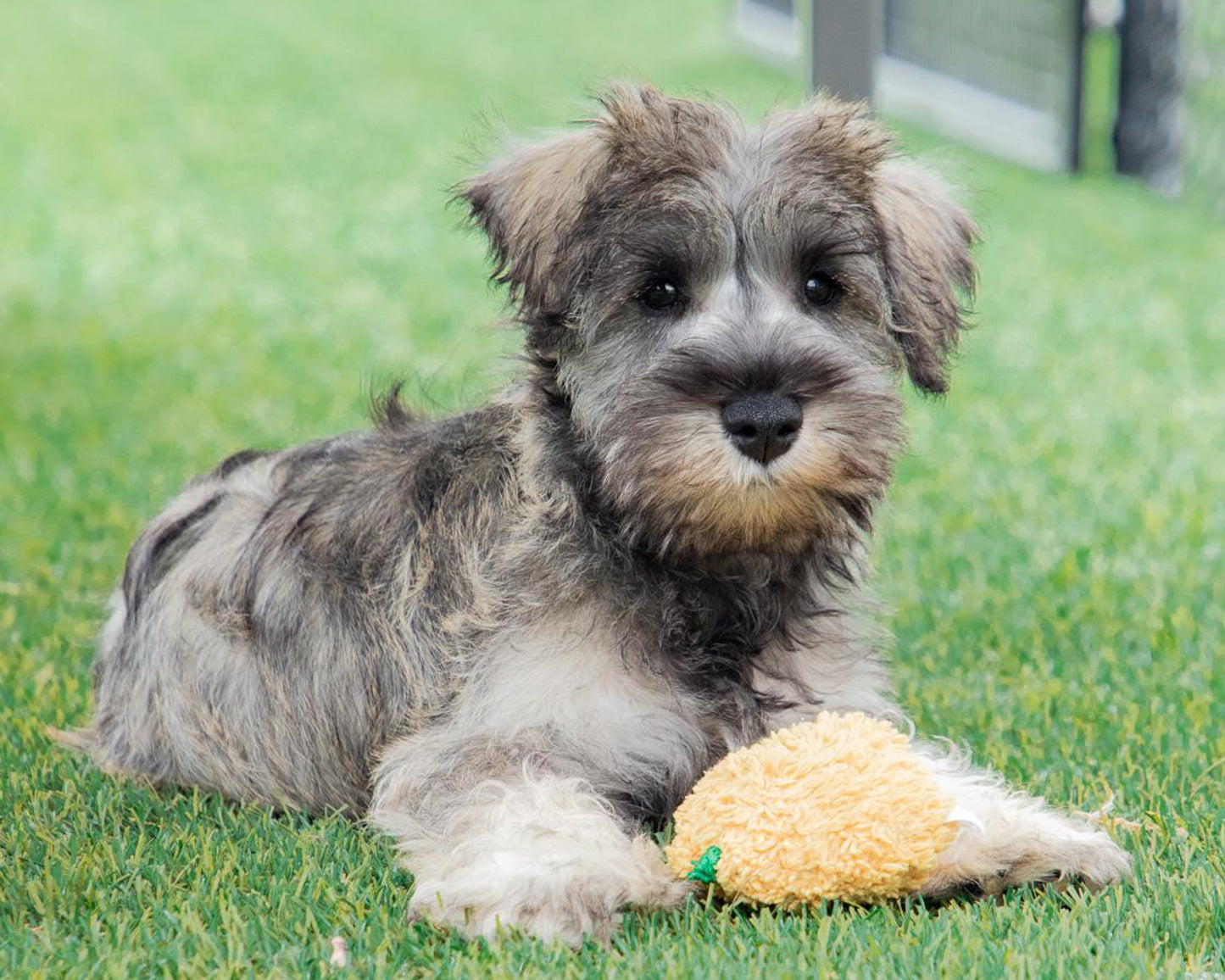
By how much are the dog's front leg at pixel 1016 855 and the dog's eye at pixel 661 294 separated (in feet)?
3.84

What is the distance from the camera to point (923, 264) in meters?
4.10

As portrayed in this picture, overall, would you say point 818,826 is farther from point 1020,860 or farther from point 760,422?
point 760,422

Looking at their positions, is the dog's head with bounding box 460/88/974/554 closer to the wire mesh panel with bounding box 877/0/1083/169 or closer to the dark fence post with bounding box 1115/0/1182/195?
the wire mesh panel with bounding box 877/0/1083/169

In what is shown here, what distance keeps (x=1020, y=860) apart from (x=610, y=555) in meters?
1.07

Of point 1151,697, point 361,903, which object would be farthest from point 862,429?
point 1151,697

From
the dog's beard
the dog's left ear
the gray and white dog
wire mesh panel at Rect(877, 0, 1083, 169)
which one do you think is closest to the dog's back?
the gray and white dog

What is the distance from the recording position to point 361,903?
355 centimetres

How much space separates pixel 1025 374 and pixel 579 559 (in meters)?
6.07

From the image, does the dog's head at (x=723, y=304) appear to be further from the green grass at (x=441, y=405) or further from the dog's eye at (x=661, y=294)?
the green grass at (x=441, y=405)

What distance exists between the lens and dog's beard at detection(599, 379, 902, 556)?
3.51 m

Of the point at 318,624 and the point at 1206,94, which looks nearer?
the point at 318,624

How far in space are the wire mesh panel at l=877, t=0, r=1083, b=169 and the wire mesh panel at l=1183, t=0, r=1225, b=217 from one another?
18 cm

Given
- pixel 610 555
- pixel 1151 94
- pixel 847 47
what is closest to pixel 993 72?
pixel 1151 94

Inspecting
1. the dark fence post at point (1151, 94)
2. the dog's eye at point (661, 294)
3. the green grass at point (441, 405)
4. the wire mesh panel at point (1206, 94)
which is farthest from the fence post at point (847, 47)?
the dark fence post at point (1151, 94)
